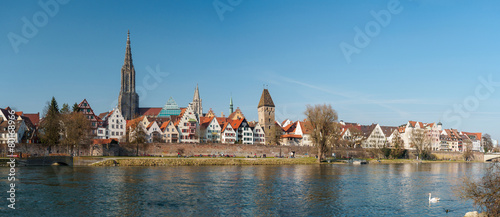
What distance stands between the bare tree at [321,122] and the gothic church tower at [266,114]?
38829 mm

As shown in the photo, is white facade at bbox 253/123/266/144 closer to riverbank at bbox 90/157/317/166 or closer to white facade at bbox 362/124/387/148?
riverbank at bbox 90/157/317/166

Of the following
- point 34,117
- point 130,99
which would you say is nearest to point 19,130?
point 34,117

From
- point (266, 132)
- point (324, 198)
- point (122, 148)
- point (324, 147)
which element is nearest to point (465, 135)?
point (266, 132)

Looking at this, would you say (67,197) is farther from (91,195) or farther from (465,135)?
(465,135)

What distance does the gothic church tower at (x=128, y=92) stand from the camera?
604 ft

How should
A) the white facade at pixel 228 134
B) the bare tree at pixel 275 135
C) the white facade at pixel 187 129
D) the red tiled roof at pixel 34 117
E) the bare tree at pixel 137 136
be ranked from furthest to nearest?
the bare tree at pixel 275 135
the white facade at pixel 228 134
the white facade at pixel 187 129
the red tiled roof at pixel 34 117
the bare tree at pixel 137 136

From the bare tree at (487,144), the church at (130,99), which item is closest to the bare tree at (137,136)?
the church at (130,99)

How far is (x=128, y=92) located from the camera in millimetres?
187500

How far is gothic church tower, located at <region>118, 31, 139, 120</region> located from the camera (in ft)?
604

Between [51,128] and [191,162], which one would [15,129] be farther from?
[191,162]

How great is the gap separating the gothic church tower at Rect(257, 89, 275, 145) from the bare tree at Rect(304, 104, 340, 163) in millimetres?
38829

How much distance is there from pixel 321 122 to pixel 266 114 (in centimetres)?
4368

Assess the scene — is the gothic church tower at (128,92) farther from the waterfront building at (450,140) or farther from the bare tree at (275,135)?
the waterfront building at (450,140)

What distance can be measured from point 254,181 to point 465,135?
16249 centimetres
